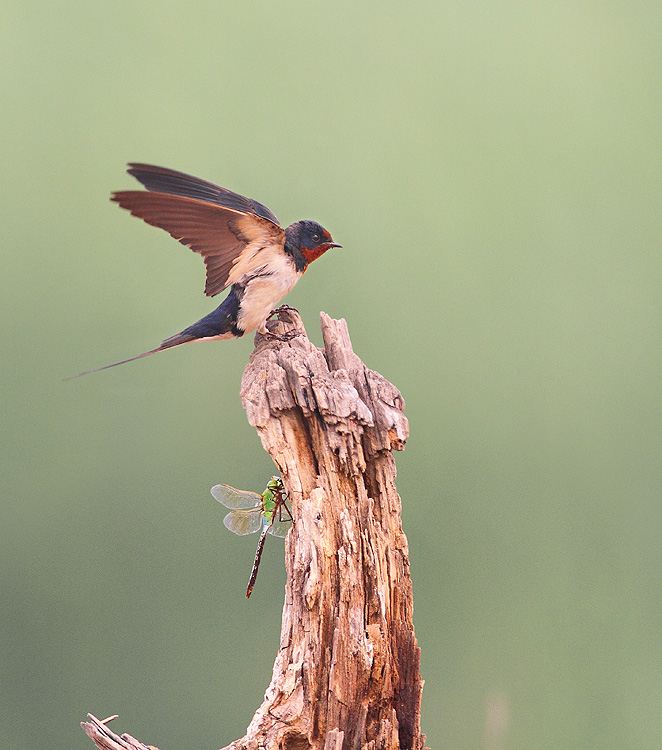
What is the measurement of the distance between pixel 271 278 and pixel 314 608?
3.06ft

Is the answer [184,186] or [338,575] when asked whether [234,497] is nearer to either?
[338,575]

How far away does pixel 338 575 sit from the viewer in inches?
70.5

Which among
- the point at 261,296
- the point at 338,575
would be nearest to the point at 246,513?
the point at 338,575

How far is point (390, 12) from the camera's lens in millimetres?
2852

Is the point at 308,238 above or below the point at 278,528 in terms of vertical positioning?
above

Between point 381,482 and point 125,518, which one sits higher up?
point 125,518

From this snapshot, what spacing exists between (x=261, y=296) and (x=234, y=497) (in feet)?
2.21

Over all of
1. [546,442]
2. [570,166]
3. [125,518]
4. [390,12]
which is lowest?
[125,518]

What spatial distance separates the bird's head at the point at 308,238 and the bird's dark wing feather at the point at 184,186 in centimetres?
18

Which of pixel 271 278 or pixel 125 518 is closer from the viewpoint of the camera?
pixel 271 278

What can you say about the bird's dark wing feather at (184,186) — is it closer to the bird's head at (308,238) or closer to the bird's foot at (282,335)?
the bird's head at (308,238)

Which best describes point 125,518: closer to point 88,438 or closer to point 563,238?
point 88,438

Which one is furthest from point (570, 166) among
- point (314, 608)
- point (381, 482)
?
point (314, 608)

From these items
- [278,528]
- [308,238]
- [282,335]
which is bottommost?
[278,528]
